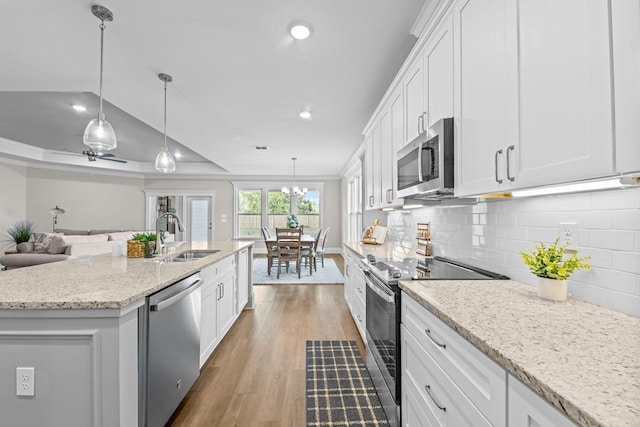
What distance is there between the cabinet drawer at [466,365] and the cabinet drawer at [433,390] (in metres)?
0.03

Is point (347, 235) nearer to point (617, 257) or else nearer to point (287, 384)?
point (287, 384)

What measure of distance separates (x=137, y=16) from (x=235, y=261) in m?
2.21

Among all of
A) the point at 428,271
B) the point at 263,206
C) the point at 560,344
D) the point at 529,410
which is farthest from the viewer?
the point at 263,206

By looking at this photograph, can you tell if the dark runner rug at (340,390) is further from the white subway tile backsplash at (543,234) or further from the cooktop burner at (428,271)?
the white subway tile backsplash at (543,234)

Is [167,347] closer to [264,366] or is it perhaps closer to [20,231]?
[264,366]

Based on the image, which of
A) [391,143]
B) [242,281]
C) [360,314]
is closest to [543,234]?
[391,143]

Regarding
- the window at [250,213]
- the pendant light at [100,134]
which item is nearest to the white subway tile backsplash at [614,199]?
the pendant light at [100,134]

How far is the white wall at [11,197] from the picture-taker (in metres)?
6.02

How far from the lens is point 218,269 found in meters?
2.46

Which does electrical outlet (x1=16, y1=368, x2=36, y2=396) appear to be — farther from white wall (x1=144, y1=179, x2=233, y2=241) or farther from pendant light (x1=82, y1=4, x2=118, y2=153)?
white wall (x1=144, y1=179, x2=233, y2=241)

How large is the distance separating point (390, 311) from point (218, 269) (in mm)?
1582

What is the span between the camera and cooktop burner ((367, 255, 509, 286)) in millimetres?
1473

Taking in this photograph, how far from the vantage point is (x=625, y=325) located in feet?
2.73

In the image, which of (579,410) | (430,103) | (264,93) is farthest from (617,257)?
(264,93)
